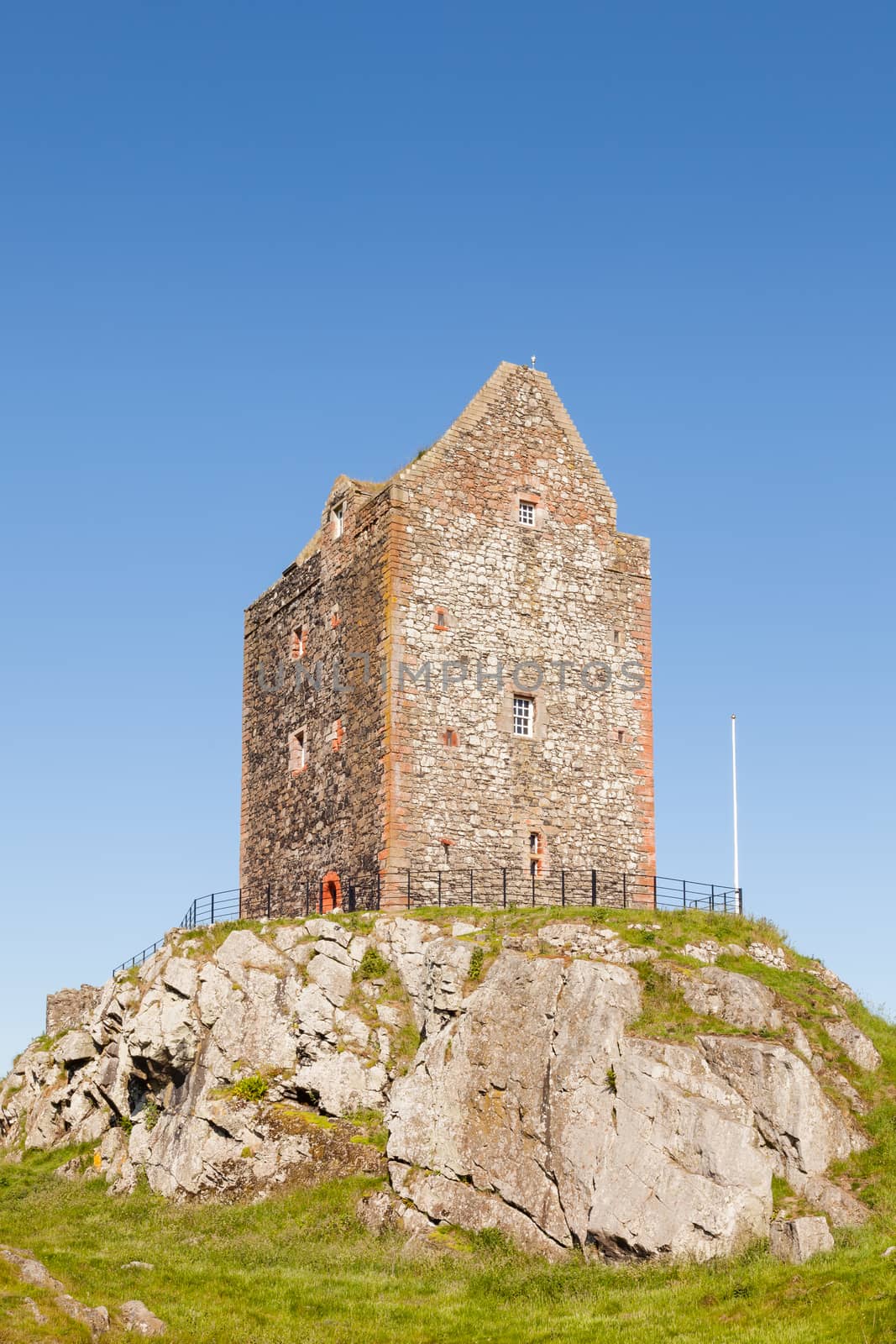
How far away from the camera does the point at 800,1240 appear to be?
25844 millimetres

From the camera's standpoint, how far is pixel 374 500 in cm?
4222

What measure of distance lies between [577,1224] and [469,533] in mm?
20193

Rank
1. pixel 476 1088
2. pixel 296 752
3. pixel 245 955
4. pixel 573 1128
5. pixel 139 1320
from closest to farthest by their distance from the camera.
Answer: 1. pixel 139 1320
2. pixel 573 1128
3. pixel 476 1088
4. pixel 245 955
5. pixel 296 752

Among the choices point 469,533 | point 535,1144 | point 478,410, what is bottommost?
point 535,1144

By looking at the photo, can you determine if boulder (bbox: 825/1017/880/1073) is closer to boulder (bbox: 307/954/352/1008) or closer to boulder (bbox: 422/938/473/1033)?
boulder (bbox: 422/938/473/1033)

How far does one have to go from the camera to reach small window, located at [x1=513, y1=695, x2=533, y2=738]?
4169cm

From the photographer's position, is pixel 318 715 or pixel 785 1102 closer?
pixel 785 1102

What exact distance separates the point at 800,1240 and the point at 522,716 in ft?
61.4

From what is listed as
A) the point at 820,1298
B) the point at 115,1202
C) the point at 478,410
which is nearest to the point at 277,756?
the point at 478,410

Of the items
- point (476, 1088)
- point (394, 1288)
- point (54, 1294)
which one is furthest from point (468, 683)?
point (54, 1294)

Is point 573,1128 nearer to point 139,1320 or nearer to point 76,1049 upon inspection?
point 139,1320

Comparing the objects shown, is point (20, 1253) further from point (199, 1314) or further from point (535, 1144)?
point (535, 1144)

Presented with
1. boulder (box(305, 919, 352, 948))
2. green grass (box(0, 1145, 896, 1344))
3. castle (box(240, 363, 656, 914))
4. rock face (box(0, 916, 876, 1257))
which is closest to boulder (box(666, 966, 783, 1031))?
rock face (box(0, 916, 876, 1257))

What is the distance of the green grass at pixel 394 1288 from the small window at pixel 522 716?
1395 cm
